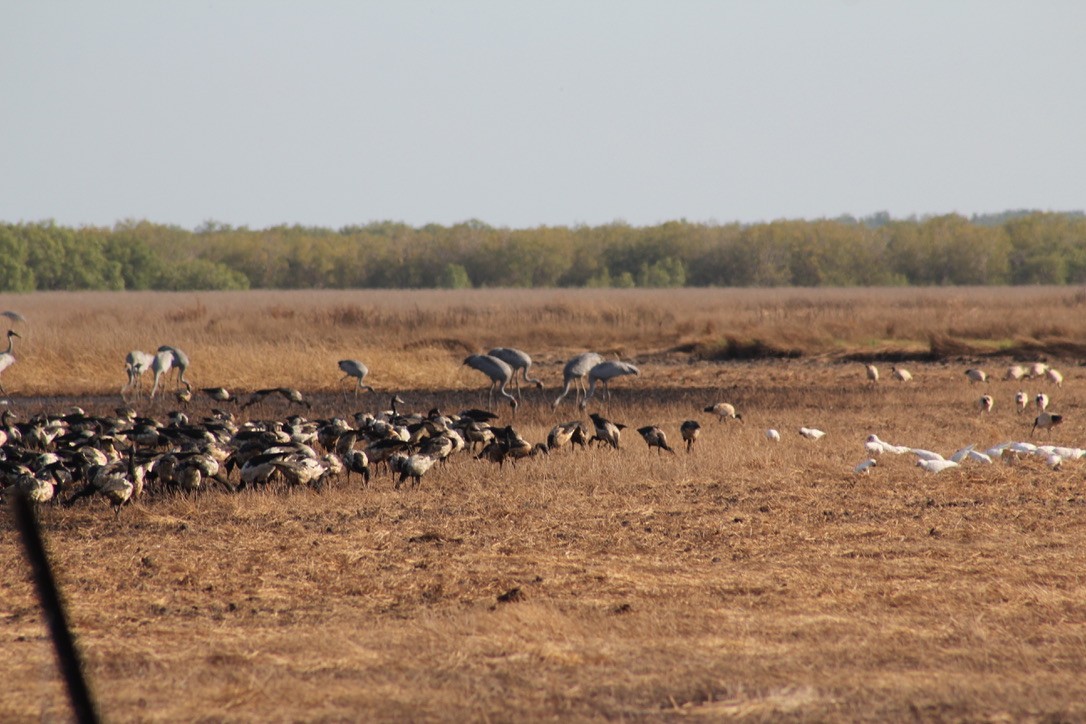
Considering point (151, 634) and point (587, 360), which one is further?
A: point (587, 360)

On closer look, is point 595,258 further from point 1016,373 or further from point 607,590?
point 607,590

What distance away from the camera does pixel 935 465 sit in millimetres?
10594

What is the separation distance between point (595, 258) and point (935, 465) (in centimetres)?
7379

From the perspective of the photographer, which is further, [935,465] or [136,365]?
[136,365]

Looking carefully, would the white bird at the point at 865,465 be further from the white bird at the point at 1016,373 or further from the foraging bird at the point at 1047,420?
the white bird at the point at 1016,373

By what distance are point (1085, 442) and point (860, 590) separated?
7.22 metres

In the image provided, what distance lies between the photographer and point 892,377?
2148 cm

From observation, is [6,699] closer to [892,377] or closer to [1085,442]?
[1085,442]

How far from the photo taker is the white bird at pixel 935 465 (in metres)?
10.6

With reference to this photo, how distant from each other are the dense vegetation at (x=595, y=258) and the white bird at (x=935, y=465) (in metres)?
64.0

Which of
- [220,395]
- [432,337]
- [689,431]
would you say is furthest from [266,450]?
[432,337]

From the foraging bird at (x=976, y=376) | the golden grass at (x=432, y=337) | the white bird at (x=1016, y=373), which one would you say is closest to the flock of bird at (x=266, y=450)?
the foraging bird at (x=976, y=376)

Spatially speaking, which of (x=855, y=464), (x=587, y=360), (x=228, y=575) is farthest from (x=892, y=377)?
(x=228, y=575)

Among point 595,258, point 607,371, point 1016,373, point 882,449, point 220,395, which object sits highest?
point 595,258
